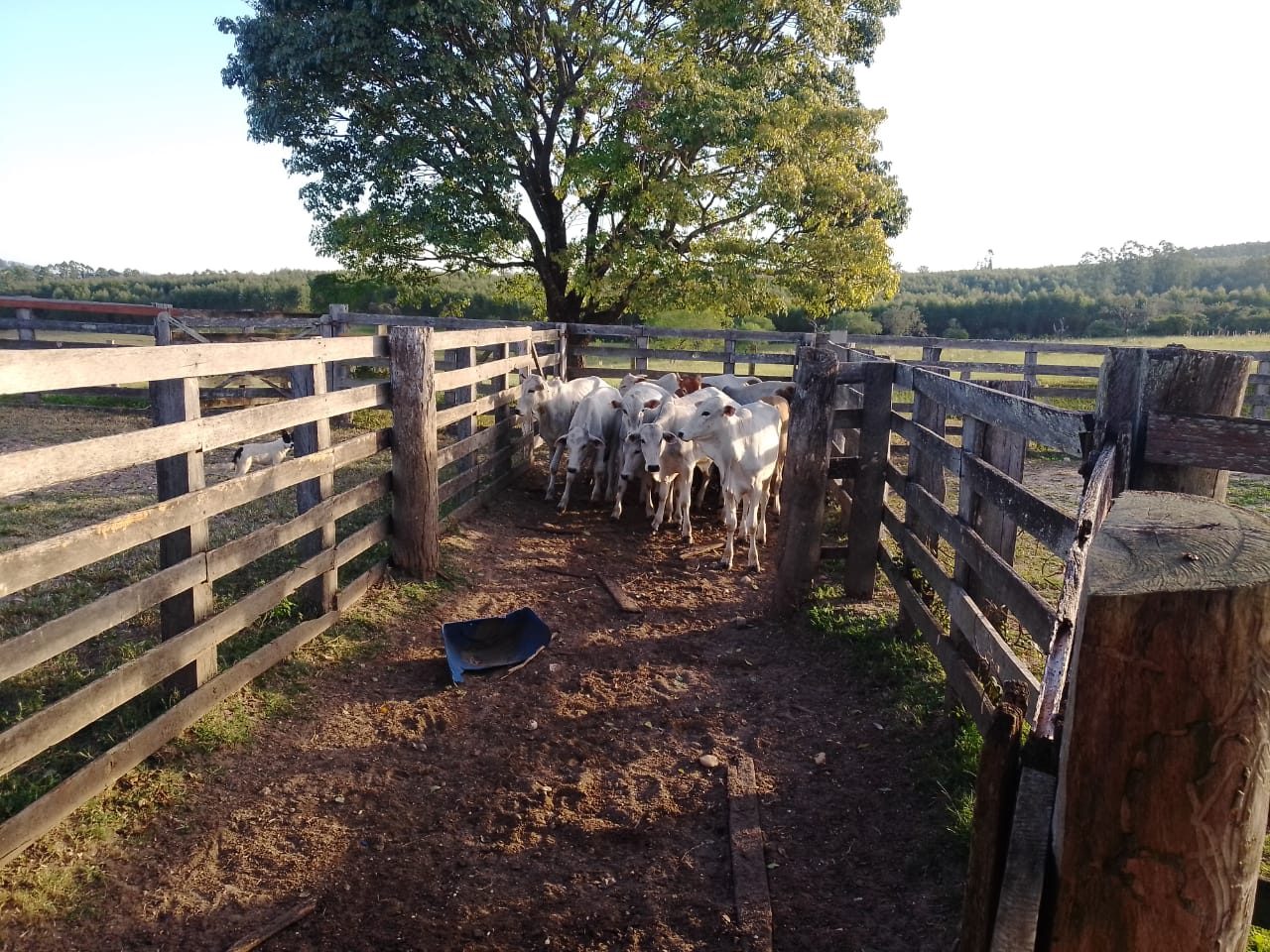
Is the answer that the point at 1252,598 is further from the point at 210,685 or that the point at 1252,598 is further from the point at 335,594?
the point at 335,594

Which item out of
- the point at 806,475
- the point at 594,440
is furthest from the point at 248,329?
the point at 806,475

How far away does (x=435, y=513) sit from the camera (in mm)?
7211

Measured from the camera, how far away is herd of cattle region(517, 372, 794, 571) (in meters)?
8.29

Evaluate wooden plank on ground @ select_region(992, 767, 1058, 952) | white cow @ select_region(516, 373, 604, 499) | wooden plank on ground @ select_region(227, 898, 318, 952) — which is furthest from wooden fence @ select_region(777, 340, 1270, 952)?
white cow @ select_region(516, 373, 604, 499)

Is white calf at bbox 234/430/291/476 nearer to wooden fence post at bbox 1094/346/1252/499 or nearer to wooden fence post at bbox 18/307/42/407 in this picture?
wooden fence post at bbox 1094/346/1252/499

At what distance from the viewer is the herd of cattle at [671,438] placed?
27.2 feet

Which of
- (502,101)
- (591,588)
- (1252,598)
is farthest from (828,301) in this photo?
(1252,598)

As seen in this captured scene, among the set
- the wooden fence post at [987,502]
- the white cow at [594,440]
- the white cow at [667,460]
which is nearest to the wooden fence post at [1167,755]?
the wooden fence post at [987,502]

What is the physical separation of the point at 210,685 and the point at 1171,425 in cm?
455

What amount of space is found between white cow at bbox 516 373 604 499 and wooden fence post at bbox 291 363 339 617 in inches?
179

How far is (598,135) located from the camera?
18609 millimetres

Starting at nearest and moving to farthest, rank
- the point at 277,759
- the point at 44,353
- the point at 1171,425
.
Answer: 1. the point at 1171,425
2. the point at 44,353
3. the point at 277,759

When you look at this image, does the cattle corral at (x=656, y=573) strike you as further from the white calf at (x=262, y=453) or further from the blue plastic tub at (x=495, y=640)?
the white calf at (x=262, y=453)

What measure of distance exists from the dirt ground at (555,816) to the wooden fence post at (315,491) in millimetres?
540
